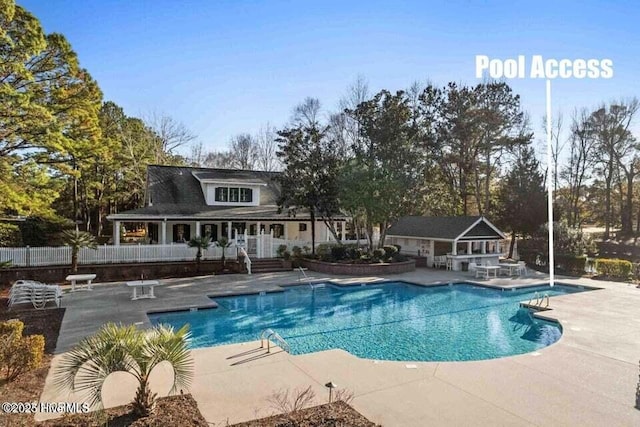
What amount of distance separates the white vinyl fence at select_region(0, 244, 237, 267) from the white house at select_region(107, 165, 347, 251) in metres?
2.38

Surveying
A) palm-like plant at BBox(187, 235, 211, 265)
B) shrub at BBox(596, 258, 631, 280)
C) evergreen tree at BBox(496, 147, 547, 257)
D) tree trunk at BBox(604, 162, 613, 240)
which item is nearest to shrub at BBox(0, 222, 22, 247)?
palm-like plant at BBox(187, 235, 211, 265)

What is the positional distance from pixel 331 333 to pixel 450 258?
47.2 ft

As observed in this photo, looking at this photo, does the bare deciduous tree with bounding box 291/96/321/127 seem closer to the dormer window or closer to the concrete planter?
the dormer window

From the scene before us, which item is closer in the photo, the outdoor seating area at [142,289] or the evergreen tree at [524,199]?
the outdoor seating area at [142,289]

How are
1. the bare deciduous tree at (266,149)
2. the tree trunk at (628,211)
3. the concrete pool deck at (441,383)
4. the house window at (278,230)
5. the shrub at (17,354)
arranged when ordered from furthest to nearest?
the bare deciduous tree at (266,149) → the tree trunk at (628,211) → the house window at (278,230) → the shrub at (17,354) → the concrete pool deck at (441,383)

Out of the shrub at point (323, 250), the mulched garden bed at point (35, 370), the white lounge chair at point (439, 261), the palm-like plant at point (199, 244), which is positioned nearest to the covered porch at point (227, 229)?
the palm-like plant at point (199, 244)

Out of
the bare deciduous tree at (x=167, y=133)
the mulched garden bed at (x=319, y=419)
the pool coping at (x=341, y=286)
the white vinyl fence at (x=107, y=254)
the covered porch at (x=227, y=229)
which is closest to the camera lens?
the mulched garden bed at (x=319, y=419)

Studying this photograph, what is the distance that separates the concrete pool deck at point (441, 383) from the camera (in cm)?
596

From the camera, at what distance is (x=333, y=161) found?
24.5 m

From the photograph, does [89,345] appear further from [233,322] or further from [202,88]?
[202,88]

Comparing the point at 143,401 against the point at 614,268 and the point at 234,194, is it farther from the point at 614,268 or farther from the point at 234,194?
the point at 614,268

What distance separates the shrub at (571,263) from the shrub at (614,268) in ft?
2.57

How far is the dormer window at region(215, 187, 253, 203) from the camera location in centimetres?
2706

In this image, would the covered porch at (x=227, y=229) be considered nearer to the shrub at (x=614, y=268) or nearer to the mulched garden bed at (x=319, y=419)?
the shrub at (x=614, y=268)
